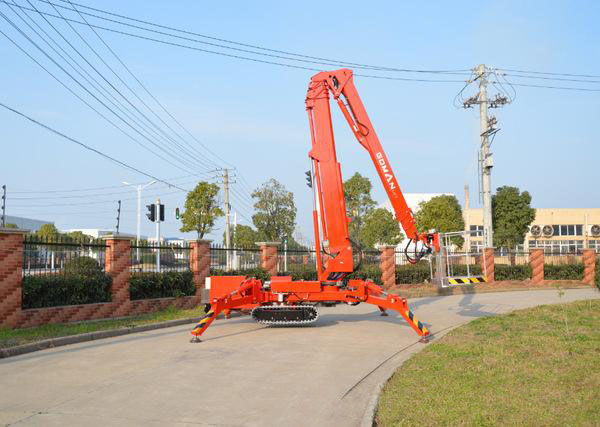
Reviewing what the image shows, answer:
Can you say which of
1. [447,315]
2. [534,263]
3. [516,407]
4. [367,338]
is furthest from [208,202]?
[516,407]

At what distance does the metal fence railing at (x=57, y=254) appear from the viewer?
12.5 m

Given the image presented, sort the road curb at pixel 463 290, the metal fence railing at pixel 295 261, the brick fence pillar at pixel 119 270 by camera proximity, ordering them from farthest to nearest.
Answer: the road curb at pixel 463 290, the metal fence railing at pixel 295 261, the brick fence pillar at pixel 119 270

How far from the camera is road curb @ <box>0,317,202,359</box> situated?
31.2ft

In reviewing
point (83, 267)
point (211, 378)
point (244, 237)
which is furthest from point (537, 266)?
point (244, 237)

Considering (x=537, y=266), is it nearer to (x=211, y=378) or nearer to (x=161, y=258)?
(x=161, y=258)

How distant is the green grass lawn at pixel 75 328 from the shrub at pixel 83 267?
1.34m

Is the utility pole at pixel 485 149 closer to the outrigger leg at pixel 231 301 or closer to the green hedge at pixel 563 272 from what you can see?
the green hedge at pixel 563 272

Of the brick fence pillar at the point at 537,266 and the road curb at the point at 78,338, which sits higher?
the brick fence pillar at the point at 537,266

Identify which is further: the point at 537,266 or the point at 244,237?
the point at 244,237

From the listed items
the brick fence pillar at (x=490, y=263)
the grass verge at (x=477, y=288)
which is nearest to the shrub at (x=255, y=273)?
the grass verge at (x=477, y=288)

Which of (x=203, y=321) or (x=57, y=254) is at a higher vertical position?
(x=57, y=254)

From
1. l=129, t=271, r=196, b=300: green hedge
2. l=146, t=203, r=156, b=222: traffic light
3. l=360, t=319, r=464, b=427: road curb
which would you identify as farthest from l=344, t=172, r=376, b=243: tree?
l=360, t=319, r=464, b=427: road curb

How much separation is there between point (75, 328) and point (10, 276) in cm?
178

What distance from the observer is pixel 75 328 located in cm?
1187
